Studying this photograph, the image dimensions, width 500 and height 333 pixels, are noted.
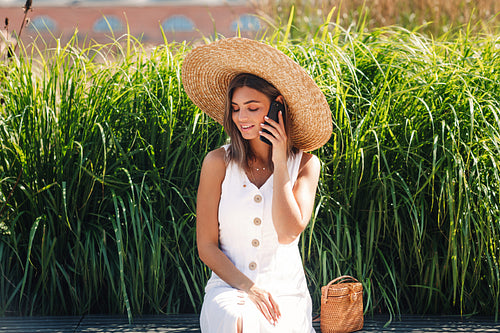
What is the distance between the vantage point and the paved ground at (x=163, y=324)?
121 inches

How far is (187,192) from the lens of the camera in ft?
11.0

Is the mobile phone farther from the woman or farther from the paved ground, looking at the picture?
the paved ground

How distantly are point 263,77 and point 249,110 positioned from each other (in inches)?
6.4

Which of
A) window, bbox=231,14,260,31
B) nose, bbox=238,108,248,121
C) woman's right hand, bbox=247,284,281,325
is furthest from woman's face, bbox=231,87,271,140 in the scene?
window, bbox=231,14,260,31

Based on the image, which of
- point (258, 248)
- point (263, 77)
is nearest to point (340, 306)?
point (258, 248)

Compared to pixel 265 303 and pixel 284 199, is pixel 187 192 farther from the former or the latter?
pixel 265 303

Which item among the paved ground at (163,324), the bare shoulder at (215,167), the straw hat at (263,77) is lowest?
the paved ground at (163,324)

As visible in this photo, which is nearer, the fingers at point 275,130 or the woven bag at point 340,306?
the fingers at point 275,130

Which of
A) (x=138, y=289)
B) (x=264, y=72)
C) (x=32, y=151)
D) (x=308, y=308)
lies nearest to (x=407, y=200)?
(x=308, y=308)

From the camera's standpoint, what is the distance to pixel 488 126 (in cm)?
321

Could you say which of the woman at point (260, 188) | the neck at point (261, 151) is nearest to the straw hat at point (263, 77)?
the woman at point (260, 188)

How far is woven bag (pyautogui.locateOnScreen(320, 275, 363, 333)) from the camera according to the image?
2922mm

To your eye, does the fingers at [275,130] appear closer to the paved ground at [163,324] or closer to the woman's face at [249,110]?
the woman's face at [249,110]

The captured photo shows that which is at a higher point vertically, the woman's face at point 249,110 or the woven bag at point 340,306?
the woman's face at point 249,110
